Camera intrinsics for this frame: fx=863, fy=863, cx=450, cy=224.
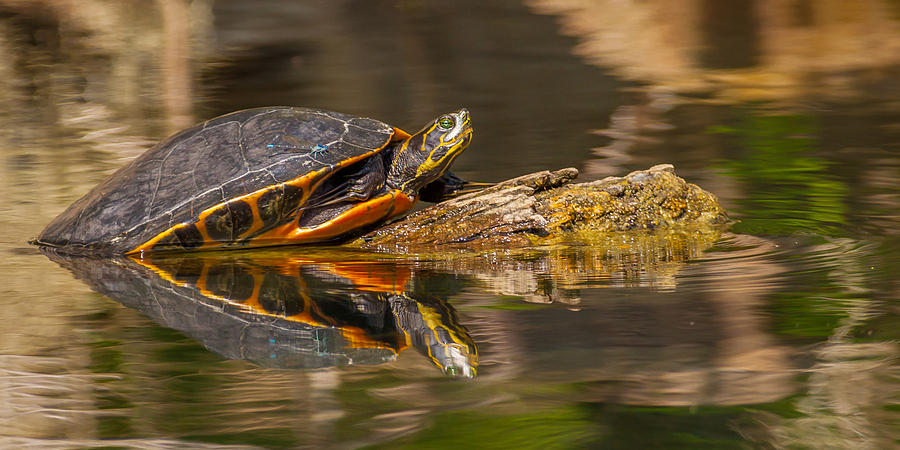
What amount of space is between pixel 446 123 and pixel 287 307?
1808 millimetres

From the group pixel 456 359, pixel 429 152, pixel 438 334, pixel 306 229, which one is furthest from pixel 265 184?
pixel 456 359

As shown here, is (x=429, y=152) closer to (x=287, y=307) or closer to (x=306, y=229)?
(x=306, y=229)

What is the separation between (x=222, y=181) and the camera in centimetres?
480

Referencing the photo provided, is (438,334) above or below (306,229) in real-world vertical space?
below

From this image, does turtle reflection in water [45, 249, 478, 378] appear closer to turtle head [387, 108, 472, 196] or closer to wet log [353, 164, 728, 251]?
wet log [353, 164, 728, 251]

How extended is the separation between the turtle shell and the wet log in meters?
0.55

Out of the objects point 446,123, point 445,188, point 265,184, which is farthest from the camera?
point 445,188

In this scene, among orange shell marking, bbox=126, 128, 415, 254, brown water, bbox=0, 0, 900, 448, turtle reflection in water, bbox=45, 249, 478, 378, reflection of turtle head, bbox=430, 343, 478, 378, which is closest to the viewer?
brown water, bbox=0, 0, 900, 448

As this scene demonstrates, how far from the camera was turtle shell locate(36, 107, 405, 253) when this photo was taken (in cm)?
476

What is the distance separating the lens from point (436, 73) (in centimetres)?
1276

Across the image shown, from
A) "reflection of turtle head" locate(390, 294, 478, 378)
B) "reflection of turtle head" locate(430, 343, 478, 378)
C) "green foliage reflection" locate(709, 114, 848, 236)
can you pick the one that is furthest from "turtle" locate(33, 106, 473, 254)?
"reflection of turtle head" locate(430, 343, 478, 378)

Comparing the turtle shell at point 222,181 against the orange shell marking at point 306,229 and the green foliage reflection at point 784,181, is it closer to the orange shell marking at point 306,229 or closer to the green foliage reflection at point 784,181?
the orange shell marking at point 306,229

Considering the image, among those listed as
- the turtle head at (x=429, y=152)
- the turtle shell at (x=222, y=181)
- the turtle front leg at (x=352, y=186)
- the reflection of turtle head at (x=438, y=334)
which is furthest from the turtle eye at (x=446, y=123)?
the reflection of turtle head at (x=438, y=334)

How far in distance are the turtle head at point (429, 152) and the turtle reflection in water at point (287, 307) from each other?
68 centimetres
